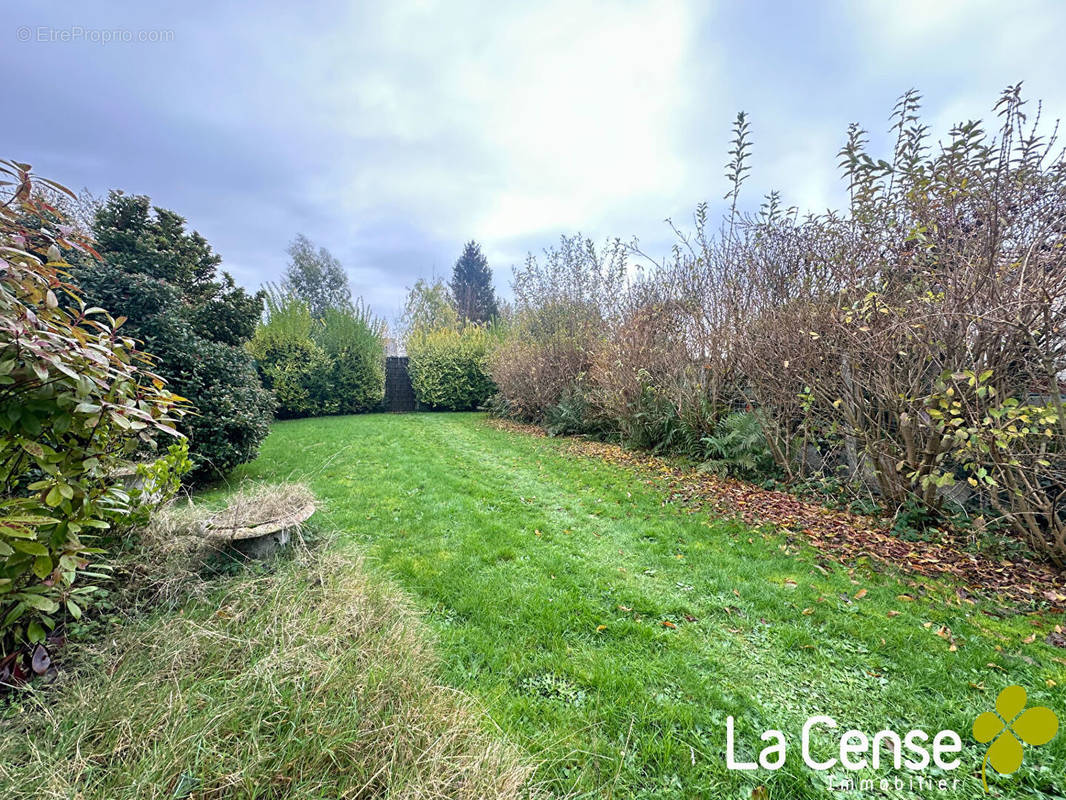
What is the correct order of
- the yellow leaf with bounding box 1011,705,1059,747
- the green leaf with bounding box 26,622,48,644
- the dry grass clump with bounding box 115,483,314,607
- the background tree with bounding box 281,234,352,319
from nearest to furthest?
1. the green leaf with bounding box 26,622,48,644
2. the yellow leaf with bounding box 1011,705,1059,747
3. the dry grass clump with bounding box 115,483,314,607
4. the background tree with bounding box 281,234,352,319

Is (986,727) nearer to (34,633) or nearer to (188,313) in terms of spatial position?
(34,633)

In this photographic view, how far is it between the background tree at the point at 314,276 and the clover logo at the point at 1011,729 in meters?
23.5

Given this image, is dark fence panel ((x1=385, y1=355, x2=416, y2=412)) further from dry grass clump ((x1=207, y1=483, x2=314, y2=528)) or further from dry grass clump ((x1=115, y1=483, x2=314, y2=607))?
dry grass clump ((x1=115, y1=483, x2=314, y2=607))

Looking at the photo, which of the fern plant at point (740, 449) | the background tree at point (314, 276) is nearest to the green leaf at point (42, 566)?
the fern plant at point (740, 449)

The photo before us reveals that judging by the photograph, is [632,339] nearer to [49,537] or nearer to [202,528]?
[202,528]

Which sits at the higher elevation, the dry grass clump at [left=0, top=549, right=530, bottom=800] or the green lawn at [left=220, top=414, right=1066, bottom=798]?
the dry grass clump at [left=0, top=549, right=530, bottom=800]

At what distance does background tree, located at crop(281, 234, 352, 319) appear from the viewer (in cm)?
2095

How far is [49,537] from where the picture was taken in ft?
4.33

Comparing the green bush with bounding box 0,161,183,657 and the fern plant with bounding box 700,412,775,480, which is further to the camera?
the fern plant with bounding box 700,412,775,480

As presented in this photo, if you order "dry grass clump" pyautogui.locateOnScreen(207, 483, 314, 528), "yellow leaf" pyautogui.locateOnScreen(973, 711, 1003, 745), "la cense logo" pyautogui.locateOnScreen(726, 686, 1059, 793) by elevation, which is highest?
"dry grass clump" pyautogui.locateOnScreen(207, 483, 314, 528)

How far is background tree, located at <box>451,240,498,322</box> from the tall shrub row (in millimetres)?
19766

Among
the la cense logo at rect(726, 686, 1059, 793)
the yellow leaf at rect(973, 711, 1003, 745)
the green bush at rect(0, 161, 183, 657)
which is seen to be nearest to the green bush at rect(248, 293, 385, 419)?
the green bush at rect(0, 161, 183, 657)

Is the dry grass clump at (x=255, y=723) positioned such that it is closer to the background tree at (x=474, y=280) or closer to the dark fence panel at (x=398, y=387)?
the dark fence panel at (x=398, y=387)

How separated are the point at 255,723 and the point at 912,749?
2.39m
